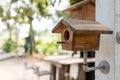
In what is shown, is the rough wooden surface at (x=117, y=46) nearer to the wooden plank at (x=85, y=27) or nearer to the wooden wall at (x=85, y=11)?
the wooden plank at (x=85, y=27)

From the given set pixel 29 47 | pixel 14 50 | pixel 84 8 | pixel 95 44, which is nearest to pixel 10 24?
pixel 29 47

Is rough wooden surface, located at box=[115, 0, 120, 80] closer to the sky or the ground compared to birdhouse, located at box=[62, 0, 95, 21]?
closer to the ground

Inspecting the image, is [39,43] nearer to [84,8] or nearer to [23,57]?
[23,57]

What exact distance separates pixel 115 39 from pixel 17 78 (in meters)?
4.36

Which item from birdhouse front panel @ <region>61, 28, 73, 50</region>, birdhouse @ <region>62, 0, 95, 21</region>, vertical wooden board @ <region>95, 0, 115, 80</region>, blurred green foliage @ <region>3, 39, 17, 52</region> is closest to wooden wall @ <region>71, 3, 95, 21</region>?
birdhouse @ <region>62, 0, 95, 21</region>

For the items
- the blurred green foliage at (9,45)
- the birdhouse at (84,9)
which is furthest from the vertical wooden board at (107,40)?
the blurred green foliage at (9,45)

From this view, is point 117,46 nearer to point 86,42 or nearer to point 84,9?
point 86,42

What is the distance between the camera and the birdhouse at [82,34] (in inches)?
35.8

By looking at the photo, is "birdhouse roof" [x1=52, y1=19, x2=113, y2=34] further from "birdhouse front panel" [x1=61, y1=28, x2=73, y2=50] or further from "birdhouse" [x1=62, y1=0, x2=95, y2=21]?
"birdhouse" [x1=62, y1=0, x2=95, y2=21]

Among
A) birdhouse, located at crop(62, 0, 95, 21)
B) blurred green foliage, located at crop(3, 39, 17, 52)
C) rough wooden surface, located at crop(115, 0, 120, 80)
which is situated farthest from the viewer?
blurred green foliage, located at crop(3, 39, 17, 52)

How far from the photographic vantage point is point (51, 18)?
514cm

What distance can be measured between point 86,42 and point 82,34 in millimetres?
50

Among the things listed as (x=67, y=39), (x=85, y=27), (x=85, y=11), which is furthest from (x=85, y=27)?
(x=85, y=11)

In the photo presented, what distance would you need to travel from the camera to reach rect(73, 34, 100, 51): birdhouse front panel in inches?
37.9
